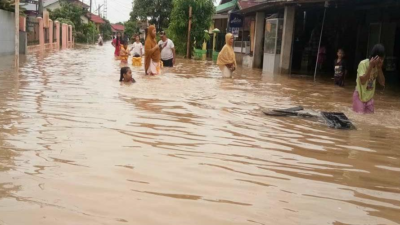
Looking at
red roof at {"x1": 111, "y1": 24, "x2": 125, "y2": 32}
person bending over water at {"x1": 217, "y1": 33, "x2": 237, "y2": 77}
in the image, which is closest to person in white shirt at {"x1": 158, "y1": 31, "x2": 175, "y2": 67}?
person bending over water at {"x1": 217, "y1": 33, "x2": 237, "y2": 77}

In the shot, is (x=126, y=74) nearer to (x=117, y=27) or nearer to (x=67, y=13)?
(x=67, y=13)

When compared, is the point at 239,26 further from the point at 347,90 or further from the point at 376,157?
the point at 376,157

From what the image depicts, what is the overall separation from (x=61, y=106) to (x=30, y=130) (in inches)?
74.2

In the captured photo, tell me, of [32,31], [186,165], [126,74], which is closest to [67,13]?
[32,31]

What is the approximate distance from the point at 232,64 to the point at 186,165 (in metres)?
10.2

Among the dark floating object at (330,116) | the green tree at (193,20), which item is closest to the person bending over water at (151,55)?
the dark floating object at (330,116)

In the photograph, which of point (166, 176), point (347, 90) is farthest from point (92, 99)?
point (347, 90)

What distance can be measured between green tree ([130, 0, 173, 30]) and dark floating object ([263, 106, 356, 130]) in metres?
32.6

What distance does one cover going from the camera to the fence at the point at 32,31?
28.1 metres

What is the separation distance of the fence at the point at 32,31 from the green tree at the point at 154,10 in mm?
10178

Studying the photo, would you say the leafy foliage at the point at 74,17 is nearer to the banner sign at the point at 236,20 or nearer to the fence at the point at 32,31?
the fence at the point at 32,31

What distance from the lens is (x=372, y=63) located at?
24.9 ft

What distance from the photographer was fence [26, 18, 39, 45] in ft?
92.2

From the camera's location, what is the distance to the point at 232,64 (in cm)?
1431
